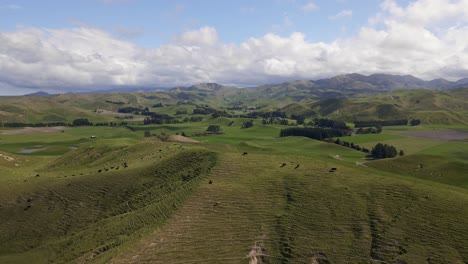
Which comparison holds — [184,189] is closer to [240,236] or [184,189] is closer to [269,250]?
[240,236]

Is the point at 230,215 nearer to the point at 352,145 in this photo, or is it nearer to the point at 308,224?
the point at 308,224

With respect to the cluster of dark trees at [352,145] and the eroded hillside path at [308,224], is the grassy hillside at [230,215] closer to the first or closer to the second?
the eroded hillside path at [308,224]

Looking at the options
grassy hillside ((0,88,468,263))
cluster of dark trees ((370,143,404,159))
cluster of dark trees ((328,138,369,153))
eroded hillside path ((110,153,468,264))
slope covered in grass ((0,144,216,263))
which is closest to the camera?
eroded hillside path ((110,153,468,264))

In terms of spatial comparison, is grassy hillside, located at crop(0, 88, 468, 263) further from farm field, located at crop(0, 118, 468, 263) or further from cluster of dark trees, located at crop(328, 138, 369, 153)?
cluster of dark trees, located at crop(328, 138, 369, 153)

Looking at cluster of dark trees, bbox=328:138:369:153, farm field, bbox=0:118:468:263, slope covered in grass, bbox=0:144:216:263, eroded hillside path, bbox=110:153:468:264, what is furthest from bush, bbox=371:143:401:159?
slope covered in grass, bbox=0:144:216:263

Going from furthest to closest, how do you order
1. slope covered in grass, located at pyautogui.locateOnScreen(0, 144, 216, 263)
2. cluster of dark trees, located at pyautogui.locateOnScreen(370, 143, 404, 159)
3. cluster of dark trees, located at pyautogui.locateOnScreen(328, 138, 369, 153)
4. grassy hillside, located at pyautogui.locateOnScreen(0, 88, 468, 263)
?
cluster of dark trees, located at pyautogui.locateOnScreen(328, 138, 369, 153), cluster of dark trees, located at pyautogui.locateOnScreen(370, 143, 404, 159), slope covered in grass, located at pyautogui.locateOnScreen(0, 144, 216, 263), grassy hillside, located at pyautogui.locateOnScreen(0, 88, 468, 263)

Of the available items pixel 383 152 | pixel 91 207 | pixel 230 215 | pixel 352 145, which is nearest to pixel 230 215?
pixel 230 215

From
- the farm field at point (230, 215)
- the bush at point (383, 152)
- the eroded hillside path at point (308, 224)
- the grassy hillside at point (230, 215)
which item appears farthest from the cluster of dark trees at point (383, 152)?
the eroded hillside path at point (308, 224)

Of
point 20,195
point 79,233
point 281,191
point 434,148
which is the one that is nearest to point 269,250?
point 281,191

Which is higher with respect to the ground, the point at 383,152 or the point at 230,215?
the point at 230,215
